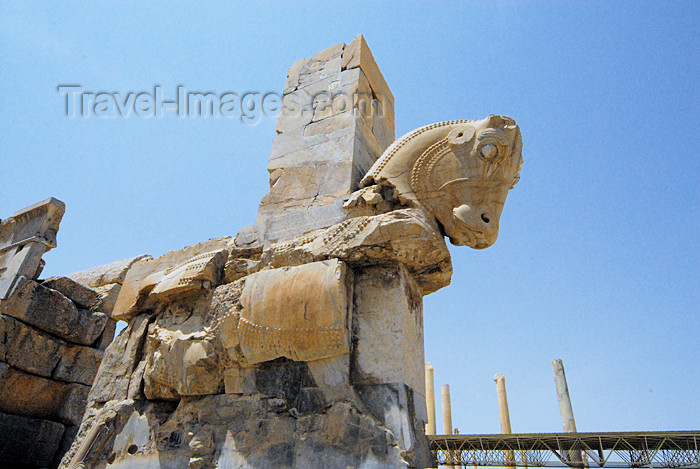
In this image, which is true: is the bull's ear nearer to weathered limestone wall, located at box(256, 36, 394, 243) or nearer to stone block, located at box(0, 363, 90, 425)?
weathered limestone wall, located at box(256, 36, 394, 243)

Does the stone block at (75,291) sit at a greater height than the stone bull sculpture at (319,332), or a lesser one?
greater

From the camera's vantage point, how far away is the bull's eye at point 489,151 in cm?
299

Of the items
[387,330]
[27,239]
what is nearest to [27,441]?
[27,239]

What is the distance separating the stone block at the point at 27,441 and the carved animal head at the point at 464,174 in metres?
5.49

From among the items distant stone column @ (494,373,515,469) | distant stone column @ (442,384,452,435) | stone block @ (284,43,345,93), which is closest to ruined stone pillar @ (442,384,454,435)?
distant stone column @ (442,384,452,435)

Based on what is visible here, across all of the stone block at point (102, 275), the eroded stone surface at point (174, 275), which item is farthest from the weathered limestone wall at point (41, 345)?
the eroded stone surface at point (174, 275)

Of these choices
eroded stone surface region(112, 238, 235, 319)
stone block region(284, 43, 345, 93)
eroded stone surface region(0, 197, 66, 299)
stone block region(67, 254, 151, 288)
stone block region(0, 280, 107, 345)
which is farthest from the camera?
stone block region(67, 254, 151, 288)

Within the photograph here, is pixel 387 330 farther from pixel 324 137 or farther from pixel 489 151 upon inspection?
pixel 324 137

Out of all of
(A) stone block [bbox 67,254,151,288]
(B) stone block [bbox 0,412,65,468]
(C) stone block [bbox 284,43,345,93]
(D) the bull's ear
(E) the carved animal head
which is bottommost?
(B) stone block [bbox 0,412,65,468]

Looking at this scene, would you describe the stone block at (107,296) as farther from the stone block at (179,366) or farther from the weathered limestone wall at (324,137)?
the weathered limestone wall at (324,137)

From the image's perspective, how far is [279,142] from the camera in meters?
4.10

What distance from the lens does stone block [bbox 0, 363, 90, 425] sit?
5777mm

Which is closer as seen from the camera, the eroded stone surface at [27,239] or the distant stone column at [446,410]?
the eroded stone surface at [27,239]

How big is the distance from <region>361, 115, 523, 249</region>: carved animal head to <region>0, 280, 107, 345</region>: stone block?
5.19 metres
